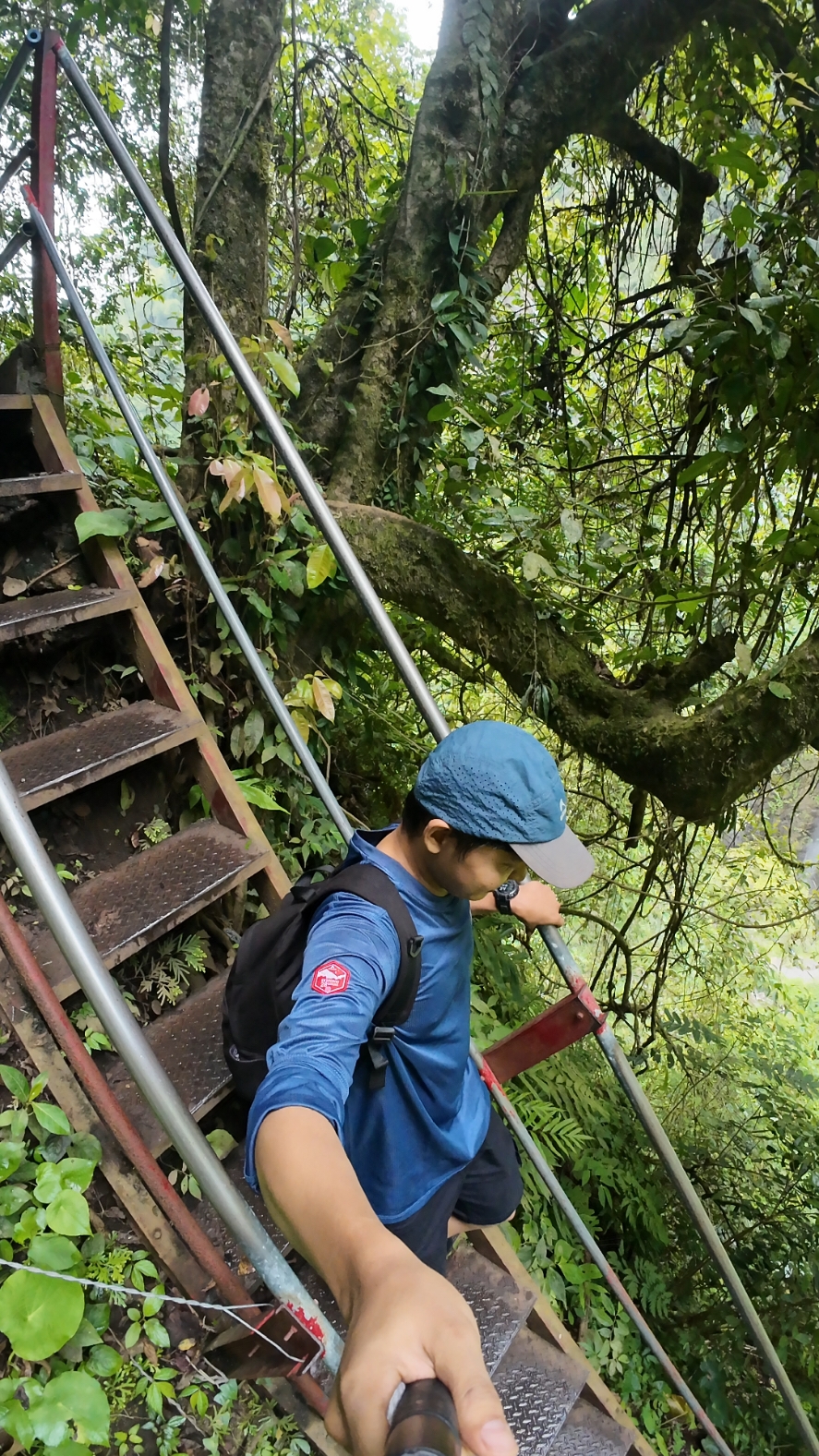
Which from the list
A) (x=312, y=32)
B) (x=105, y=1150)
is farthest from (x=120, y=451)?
(x=312, y=32)

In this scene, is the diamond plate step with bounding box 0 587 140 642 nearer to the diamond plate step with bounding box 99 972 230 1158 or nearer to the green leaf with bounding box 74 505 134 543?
the green leaf with bounding box 74 505 134 543

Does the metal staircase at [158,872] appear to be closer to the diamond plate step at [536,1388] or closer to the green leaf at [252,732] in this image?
the diamond plate step at [536,1388]

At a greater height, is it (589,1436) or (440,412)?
(440,412)

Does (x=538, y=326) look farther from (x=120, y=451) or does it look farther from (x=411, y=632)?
(x=120, y=451)

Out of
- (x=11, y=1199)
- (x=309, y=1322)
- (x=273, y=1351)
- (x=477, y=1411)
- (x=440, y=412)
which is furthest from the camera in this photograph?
(x=440, y=412)

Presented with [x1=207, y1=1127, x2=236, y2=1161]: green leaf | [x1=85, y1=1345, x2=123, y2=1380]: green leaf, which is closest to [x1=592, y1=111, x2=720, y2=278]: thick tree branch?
[x1=207, y1=1127, x2=236, y2=1161]: green leaf

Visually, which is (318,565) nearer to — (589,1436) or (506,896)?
(506,896)

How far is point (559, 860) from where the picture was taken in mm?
1220

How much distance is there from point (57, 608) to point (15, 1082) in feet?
3.80

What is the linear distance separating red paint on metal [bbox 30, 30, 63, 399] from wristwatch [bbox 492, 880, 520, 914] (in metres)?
1.97

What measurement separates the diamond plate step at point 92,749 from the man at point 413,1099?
2.60ft

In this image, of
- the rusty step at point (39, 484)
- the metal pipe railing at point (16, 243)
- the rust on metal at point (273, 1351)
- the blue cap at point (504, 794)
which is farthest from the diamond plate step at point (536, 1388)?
the metal pipe railing at point (16, 243)

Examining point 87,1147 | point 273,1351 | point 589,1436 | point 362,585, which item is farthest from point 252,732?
point 589,1436

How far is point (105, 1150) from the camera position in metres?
1.41
